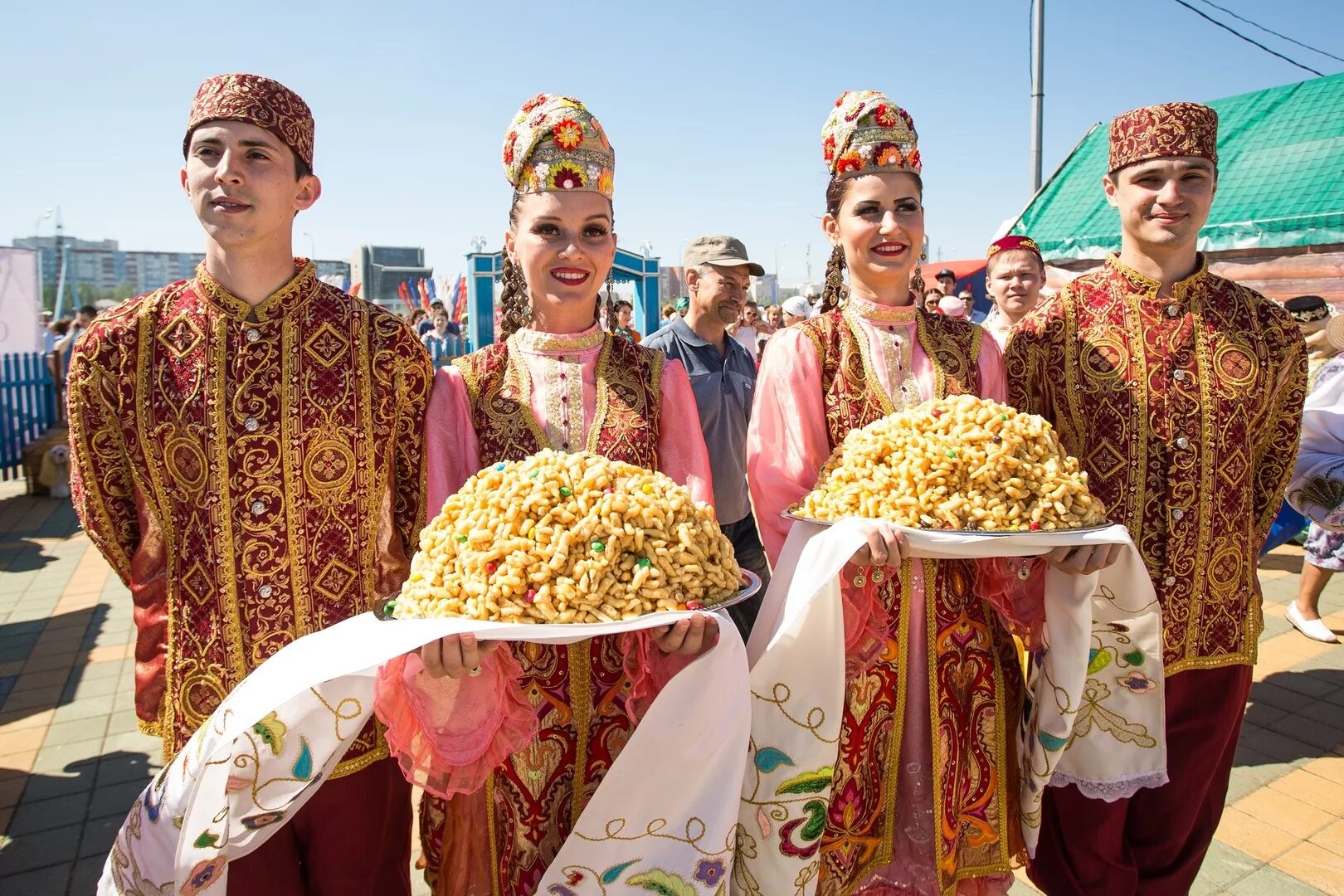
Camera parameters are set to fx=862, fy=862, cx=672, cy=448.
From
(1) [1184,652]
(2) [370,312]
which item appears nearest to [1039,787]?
(1) [1184,652]

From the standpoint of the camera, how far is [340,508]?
2.21m

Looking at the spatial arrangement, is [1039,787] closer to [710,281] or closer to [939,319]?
[939,319]

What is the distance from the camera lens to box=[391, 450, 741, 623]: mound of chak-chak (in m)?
1.71

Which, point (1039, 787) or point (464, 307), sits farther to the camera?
point (464, 307)

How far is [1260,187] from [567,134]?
817cm

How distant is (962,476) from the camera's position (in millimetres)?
2061

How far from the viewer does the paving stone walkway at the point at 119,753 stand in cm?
305

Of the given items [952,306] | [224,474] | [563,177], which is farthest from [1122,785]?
[952,306]

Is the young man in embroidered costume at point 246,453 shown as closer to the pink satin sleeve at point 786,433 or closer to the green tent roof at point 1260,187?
the pink satin sleeve at point 786,433

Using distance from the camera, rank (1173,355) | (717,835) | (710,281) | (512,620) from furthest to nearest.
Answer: (710,281) → (1173,355) → (717,835) → (512,620)

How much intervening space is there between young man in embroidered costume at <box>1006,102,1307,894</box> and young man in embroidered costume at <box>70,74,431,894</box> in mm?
1984

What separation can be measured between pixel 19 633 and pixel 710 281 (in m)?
5.11

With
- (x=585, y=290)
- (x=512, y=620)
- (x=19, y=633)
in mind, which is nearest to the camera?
(x=512, y=620)

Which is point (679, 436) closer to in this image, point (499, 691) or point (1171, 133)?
point (499, 691)
